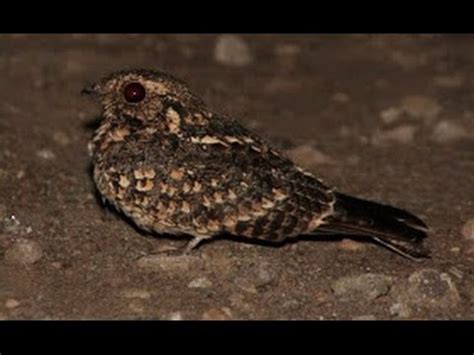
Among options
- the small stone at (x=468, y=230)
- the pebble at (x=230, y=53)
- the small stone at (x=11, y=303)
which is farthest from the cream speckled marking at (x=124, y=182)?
the pebble at (x=230, y=53)

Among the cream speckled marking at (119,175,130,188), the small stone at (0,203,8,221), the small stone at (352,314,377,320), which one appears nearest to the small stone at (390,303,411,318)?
A: the small stone at (352,314,377,320)

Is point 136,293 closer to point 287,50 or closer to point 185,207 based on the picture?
point 185,207

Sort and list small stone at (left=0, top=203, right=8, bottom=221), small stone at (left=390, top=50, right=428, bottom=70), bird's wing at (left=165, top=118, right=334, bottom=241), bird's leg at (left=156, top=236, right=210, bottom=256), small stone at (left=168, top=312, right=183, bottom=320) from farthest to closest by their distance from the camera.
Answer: small stone at (left=390, top=50, right=428, bottom=70) → small stone at (left=0, top=203, right=8, bottom=221) → bird's leg at (left=156, top=236, right=210, bottom=256) → bird's wing at (left=165, top=118, right=334, bottom=241) → small stone at (left=168, top=312, right=183, bottom=320)

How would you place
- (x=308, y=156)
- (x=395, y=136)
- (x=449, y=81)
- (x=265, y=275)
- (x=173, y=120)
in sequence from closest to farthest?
(x=265, y=275) → (x=173, y=120) → (x=308, y=156) → (x=395, y=136) → (x=449, y=81)

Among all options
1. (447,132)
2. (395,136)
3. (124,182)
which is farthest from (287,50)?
(124,182)

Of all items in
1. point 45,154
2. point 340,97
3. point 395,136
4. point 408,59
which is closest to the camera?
point 45,154

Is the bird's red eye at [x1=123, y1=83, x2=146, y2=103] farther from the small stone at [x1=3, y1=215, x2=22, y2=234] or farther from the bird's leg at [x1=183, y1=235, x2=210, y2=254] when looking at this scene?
the small stone at [x1=3, y1=215, x2=22, y2=234]

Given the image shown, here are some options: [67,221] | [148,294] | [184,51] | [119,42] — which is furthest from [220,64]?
[148,294]

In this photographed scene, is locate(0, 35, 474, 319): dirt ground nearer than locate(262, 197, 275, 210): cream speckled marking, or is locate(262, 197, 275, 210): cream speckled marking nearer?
locate(0, 35, 474, 319): dirt ground

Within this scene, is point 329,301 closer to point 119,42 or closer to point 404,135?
point 404,135
